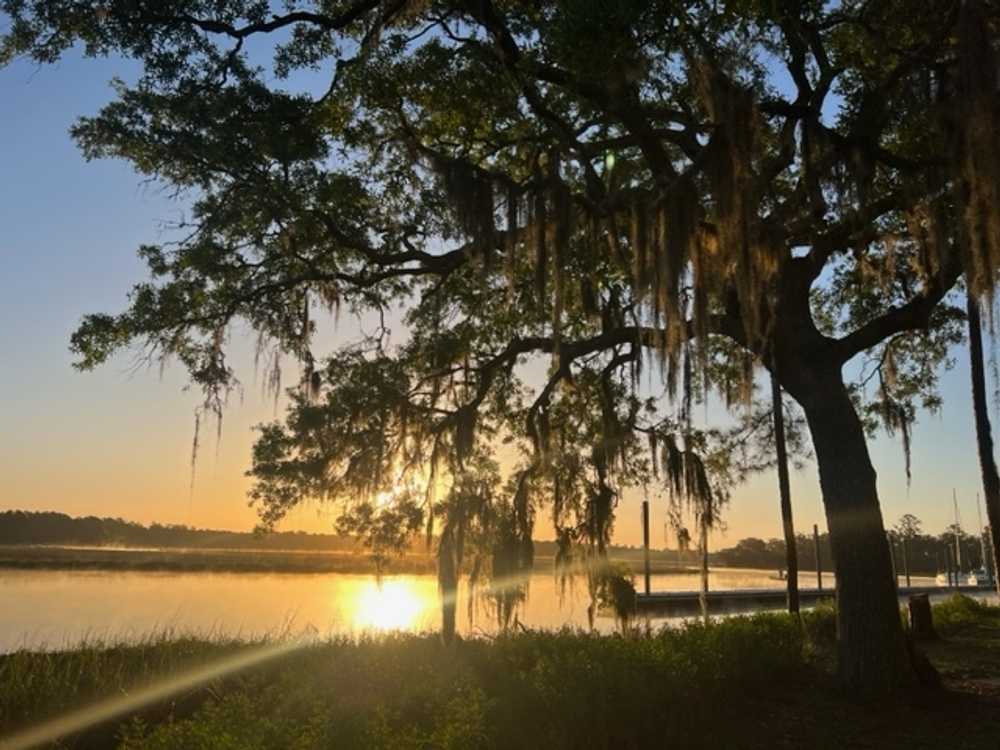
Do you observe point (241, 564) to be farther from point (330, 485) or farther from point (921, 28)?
point (921, 28)

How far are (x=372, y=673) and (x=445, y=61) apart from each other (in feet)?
23.0

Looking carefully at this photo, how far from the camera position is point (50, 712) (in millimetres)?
6223

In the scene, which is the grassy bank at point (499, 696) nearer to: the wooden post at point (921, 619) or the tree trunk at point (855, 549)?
the tree trunk at point (855, 549)

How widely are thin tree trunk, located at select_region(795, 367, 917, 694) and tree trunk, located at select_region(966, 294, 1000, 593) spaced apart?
10.0 metres

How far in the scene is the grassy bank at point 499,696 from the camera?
5395mm

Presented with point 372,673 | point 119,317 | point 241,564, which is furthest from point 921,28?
point 241,564

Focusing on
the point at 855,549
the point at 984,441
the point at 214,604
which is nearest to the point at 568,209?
the point at 855,549

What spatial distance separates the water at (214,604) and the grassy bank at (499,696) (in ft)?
7.01

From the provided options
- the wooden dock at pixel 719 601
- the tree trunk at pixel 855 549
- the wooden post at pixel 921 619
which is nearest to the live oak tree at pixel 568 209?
the tree trunk at pixel 855 549

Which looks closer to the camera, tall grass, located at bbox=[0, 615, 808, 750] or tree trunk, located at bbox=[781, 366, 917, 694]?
tall grass, located at bbox=[0, 615, 808, 750]

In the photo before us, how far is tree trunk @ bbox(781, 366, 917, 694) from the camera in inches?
329

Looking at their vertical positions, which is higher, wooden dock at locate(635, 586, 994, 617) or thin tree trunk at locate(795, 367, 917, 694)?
thin tree trunk at locate(795, 367, 917, 694)

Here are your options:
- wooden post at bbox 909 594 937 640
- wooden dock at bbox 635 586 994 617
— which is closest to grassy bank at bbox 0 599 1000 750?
wooden post at bbox 909 594 937 640

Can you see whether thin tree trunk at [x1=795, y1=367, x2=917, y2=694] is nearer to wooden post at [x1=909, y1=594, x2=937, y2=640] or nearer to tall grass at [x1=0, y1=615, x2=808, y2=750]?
tall grass at [x1=0, y1=615, x2=808, y2=750]
